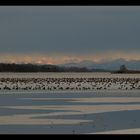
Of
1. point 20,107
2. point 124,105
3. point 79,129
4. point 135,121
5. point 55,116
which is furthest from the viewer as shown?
point 124,105

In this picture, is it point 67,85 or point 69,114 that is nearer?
point 69,114

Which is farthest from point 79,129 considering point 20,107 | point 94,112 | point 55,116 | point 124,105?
point 124,105

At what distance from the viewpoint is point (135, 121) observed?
14.2 ft

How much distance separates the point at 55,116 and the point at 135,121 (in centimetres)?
109

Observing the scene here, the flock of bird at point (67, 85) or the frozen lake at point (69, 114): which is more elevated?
the flock of bird at point (67, 85)

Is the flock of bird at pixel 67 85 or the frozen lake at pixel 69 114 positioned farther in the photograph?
the flock of bird at pixel 67 85

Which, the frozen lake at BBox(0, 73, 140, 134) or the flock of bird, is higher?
the flock of bird

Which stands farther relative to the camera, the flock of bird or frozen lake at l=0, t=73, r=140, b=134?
the flock of bird
